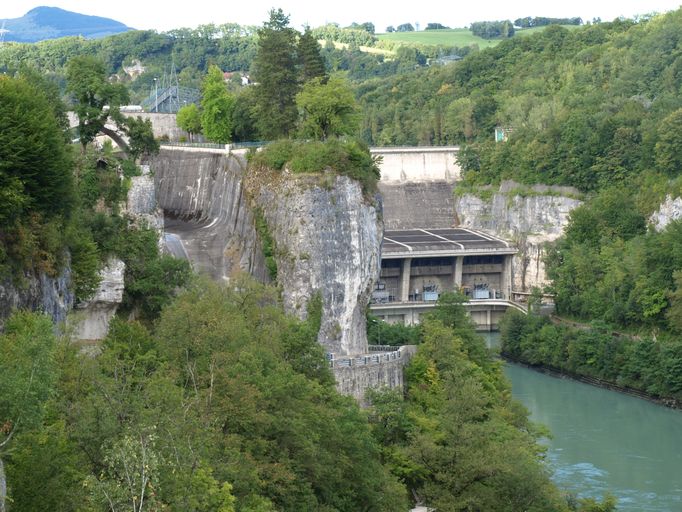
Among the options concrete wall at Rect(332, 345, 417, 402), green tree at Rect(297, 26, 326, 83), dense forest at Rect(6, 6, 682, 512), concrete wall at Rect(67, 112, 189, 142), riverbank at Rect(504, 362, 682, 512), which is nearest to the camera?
dense forest at Rect(6, 6, 682, 512)

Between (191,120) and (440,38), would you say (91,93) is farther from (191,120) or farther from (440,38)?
(440,38)

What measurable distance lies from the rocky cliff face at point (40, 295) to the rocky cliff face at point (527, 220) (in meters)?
53.6

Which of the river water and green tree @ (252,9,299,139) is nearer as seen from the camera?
the river water

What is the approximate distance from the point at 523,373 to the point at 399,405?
28.7 m

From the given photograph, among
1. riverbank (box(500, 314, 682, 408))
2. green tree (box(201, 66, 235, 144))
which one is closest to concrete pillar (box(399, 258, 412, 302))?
riverbank (box(500, 314, 682, 408))

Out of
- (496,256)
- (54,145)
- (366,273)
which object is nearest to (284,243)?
(366,273)

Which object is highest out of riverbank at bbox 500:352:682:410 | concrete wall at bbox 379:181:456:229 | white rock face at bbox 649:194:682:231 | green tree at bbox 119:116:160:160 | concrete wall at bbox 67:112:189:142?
green tree at bbox 119:116:160:160

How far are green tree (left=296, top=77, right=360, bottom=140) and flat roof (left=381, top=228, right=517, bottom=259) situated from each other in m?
29.6

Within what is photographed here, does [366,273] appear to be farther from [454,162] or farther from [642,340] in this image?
[454,162]

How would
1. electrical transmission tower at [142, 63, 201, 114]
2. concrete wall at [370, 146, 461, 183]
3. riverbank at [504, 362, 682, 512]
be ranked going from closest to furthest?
riverbank at [504, 362, 682, 512] → electrical transmission tower at [142, 63, 201, 114] → concrete wall at [370, 146, 461, 183]

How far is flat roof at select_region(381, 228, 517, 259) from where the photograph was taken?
280 ft

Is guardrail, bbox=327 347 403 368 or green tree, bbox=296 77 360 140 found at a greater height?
green tree, bbox=296 77 360 140

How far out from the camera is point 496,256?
8838 centimetres

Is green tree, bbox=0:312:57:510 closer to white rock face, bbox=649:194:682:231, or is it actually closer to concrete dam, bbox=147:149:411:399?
concrete dam, bbox=147:149:411:399
